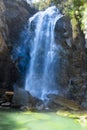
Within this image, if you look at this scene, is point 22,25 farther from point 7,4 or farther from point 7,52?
point 7,52

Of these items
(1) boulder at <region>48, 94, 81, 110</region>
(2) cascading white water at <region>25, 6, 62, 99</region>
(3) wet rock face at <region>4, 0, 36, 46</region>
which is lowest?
(1) boulder at <region>48, 94, 81, 110</region>

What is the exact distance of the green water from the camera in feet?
57.5

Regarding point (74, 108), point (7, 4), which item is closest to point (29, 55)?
point (7, 4)

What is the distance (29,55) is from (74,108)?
1106cm

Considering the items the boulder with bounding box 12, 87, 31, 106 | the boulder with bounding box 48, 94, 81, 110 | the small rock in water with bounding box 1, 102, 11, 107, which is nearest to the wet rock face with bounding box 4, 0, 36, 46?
the boulder with bounding box 12, 87, 31, 106

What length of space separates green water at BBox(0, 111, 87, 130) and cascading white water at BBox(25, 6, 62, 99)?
9.26 metres

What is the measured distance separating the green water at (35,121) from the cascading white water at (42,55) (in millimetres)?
9265

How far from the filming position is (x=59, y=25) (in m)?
35.7

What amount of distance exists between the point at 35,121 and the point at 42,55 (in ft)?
52.2

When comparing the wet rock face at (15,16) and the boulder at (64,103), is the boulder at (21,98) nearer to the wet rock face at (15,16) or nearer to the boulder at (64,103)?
the boulder at (64,103)

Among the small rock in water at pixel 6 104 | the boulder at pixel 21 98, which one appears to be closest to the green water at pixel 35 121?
the small rock in water at pixel 6 104

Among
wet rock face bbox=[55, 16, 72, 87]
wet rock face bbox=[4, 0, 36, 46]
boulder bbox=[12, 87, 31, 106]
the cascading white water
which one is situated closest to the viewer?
boulder bbox=[12, 87, 31, 106]

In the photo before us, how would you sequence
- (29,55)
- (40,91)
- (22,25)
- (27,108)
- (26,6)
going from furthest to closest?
1. (26,6)
2. (22,25)
3. (29,55)
4. (40,91)
5. (27,108)

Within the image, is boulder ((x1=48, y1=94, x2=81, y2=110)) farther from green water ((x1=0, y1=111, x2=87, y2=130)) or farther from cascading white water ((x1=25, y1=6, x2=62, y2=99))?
green water ((x1=0, y1=111, x2=87, y2=130))
